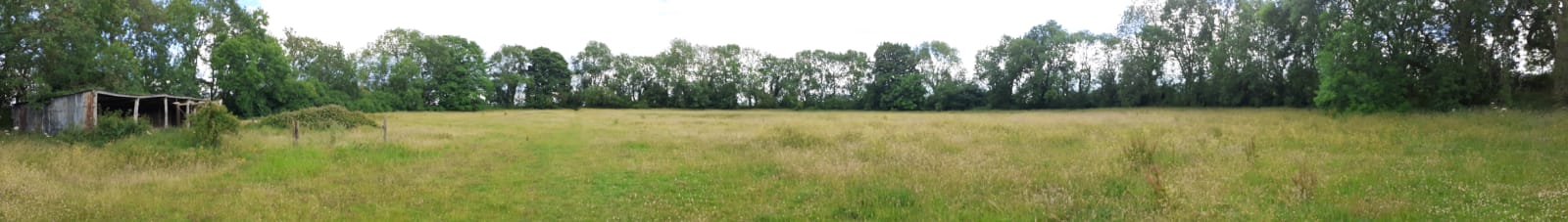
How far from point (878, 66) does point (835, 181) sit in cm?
6371

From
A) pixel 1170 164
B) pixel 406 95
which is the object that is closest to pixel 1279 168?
pixel 1170 164

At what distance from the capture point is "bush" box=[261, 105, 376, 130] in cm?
2305

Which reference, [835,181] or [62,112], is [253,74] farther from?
[835,181]

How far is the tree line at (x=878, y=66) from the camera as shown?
21.5 m

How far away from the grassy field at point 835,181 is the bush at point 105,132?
1.76 metres

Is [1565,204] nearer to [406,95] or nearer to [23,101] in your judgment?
[23,101]

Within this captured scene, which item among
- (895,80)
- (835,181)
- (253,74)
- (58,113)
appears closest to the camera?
(835,181)

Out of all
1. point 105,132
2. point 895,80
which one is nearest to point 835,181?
point 105,132

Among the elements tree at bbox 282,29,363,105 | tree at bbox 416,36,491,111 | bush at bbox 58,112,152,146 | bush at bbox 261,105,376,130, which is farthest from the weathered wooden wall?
tree at bbox 416,36,491,111

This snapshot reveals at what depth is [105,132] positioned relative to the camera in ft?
52.5

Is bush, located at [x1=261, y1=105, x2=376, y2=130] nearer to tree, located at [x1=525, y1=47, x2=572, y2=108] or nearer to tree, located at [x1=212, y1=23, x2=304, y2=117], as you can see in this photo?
tree, located at [x1=212, y1=23, x2=304, y2=117]

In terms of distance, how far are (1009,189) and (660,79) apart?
70.4m

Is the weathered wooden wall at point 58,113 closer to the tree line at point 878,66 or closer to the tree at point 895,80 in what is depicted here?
the tree line at point 878,66

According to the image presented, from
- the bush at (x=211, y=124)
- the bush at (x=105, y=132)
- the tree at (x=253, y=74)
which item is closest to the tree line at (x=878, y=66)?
the tree at (x=253, y=74)
